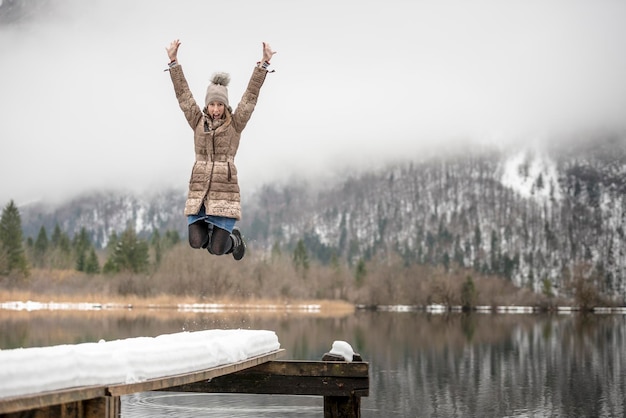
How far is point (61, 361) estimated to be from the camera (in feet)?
21.7

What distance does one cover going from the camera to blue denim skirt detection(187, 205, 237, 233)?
11.3 meters

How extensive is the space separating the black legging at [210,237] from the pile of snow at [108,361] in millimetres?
1548

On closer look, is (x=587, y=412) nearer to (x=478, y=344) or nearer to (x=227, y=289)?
(x=478, y=344)

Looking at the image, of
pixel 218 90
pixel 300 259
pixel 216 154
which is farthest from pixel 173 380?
pixel 300 259

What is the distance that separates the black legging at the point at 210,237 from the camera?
1129cm

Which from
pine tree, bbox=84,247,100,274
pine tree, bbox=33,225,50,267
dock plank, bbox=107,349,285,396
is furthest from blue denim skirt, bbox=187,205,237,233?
pine tree, bbox=33,225,50,267

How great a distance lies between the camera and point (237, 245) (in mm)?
11797

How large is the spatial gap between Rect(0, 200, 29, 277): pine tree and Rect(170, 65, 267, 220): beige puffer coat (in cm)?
11310

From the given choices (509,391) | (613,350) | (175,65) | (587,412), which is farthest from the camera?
(613,350)

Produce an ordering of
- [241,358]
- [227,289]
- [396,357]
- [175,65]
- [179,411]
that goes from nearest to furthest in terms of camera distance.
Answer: [241,358] < [175,65] < [179,411] < [396,357] < [227,289]

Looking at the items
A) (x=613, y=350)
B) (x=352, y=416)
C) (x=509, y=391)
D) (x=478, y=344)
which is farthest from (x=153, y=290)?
(x=352, y=416)

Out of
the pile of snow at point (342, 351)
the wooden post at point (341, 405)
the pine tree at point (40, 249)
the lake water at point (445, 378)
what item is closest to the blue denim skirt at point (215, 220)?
the pile of snow at point (342, 351)

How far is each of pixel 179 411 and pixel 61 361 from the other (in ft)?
62.6

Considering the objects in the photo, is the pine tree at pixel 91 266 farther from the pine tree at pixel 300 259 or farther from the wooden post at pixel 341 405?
the wooden post at pixel 341 405
